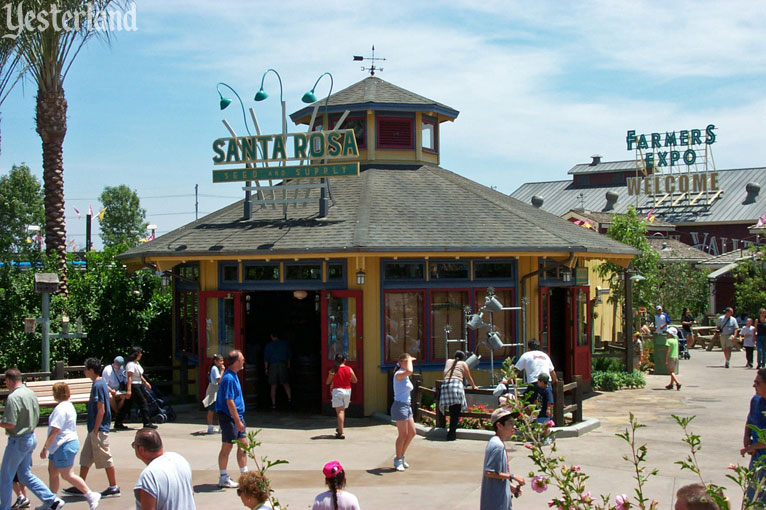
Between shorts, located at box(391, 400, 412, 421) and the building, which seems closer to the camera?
shorts, located at box(391, 400, 412, 421)

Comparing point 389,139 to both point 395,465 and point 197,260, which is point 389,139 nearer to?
point 197,260

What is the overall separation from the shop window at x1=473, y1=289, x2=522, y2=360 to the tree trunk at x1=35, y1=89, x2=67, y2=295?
11.7 metres

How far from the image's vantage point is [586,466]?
12.3m

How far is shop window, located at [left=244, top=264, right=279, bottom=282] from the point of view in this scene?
1772 cm

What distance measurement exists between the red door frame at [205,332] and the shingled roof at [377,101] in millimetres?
5896

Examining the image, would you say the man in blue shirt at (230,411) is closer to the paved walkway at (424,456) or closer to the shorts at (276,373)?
the paved walkway at (424,456)

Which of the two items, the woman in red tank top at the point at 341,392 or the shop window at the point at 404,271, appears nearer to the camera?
the woman in red tank top at the point at 341,392

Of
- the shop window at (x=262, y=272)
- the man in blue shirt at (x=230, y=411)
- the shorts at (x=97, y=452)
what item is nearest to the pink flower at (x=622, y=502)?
the man in blue shirt at (x=230, y=411)

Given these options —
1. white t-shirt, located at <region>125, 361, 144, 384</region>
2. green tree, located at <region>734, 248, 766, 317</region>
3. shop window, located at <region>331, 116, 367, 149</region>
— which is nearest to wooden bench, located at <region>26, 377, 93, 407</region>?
white t-shirt, located at <region>125, 361, 144, 384</region>

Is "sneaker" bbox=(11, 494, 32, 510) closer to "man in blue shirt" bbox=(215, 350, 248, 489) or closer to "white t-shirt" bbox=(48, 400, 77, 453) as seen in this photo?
"white t-shirt" bbox=(48, 400, 77, 453)

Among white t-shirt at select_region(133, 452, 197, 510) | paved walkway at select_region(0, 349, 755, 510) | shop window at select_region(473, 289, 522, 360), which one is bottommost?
paved walkway at select_region(0, 349, 755, 510)

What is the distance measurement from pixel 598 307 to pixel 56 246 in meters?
17.1

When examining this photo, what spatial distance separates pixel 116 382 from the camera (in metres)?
15.4

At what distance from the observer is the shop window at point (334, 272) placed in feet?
56.5
